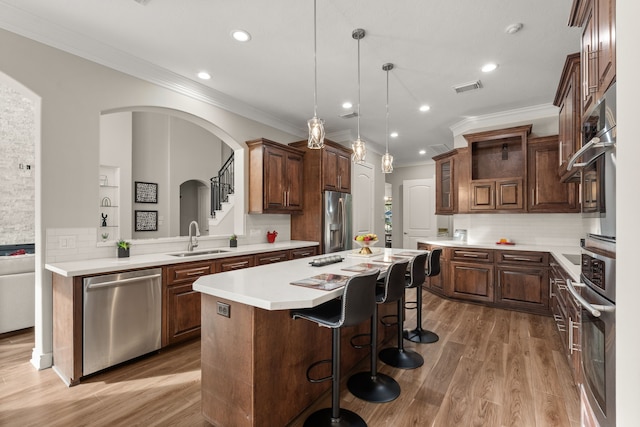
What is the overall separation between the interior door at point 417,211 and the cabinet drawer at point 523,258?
3.57 meters

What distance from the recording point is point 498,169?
5004mm

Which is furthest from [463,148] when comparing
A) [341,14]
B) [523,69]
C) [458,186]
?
[341,14]

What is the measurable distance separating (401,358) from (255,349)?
1.65 m

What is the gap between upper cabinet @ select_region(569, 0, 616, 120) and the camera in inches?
50.4

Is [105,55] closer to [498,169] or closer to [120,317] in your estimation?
[120,317]

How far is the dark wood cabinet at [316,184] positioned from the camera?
16.6 ft

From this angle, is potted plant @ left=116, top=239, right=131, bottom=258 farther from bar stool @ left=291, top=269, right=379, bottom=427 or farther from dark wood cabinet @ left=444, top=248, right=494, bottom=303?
dark wood cabinet @ left=444, top=248, right=494, bottom=303

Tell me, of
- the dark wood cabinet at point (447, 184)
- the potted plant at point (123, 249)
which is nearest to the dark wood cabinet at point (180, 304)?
the potted plant at point (123, 249)

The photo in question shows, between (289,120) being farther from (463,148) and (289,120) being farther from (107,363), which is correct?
(107,363)

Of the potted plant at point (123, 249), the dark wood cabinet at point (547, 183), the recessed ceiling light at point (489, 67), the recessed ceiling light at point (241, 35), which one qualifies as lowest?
the potted plant at point (123, 249)

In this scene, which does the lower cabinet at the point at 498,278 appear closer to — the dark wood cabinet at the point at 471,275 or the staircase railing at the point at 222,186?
the dark wood cabinet at the point at 471,275

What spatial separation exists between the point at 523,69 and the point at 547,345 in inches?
117

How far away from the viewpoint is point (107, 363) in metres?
2.55

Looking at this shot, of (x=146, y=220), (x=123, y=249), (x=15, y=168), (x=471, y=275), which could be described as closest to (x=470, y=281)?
(x=471, y=275)
